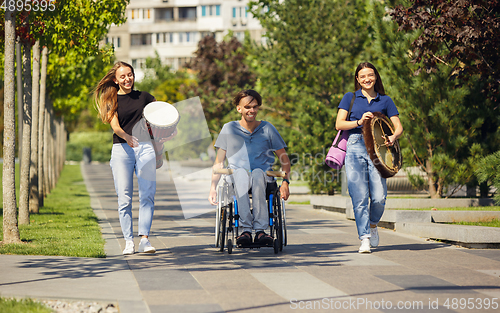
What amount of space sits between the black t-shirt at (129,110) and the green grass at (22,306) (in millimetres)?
2837

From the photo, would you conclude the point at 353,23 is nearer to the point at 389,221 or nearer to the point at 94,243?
the point at 389,221

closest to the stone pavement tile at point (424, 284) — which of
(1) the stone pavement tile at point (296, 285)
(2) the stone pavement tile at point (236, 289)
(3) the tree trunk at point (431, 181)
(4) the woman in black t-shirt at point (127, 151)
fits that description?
(1) the stone pavement tile at point (296, 285)

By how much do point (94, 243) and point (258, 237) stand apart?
2.24 meters

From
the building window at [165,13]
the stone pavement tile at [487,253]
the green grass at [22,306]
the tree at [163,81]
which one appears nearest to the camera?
the green grass at [22,306]

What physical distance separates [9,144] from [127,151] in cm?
176

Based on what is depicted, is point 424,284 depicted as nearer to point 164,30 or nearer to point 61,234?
point 61,234

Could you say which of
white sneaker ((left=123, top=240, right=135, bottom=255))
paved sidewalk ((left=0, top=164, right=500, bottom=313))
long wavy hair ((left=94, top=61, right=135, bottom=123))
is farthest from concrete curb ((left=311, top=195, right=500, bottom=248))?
long wavy hair ((left=94, top=61, right=135, bottom=123))

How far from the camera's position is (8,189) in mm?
7852

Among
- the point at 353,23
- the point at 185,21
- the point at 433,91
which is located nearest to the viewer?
the point at 433,91

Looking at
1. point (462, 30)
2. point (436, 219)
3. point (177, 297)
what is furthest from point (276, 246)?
point (462, 30)

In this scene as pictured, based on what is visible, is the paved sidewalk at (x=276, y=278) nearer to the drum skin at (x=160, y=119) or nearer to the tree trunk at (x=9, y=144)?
the tree trunk at (x=9, y=144)

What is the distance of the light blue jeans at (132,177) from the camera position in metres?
6.98

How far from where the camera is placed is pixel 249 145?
7.15m

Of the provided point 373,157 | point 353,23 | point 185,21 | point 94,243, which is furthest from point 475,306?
point 185,21
